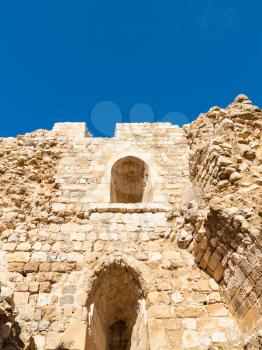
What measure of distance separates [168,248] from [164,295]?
2.99 ft

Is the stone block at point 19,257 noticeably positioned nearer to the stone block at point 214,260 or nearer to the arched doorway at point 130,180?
the arched doorway at point 130,180

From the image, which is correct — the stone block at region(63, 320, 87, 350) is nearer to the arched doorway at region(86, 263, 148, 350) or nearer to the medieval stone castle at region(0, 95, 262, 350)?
the medieval stone castle at region(0, 95, 262, 350)

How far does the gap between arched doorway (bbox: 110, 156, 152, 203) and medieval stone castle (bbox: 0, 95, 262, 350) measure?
0.05 metres

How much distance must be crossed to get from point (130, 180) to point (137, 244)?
8.43 feet

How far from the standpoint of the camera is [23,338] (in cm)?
466

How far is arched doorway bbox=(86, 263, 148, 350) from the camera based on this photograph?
533 cm

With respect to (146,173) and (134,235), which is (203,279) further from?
(146,173)

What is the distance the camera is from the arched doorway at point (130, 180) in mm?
7891

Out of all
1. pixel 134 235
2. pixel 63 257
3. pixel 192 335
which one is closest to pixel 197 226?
pixel 134 235

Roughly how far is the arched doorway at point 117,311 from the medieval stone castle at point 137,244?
0.02 meters

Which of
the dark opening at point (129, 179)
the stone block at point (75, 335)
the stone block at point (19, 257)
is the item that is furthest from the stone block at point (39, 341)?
the dark opening at point (129, 179)

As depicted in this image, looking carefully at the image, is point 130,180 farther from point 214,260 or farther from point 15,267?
point 15,267

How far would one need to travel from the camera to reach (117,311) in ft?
20.3

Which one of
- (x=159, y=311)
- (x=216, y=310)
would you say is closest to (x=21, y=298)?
(x=159, y=311)
